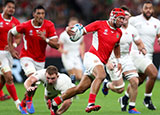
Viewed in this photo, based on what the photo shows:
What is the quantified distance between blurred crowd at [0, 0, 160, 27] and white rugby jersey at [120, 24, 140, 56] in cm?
882

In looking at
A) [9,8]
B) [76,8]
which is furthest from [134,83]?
[76,8]

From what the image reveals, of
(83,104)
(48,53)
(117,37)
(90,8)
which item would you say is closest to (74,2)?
(90,8)

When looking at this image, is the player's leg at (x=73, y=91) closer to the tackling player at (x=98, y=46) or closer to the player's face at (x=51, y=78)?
the tackling player at (x=98, y=46)

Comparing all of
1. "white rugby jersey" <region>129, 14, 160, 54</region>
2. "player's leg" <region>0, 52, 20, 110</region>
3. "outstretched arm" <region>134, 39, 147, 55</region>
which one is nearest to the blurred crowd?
"white rugby jersey" <region>129, 14, 160, 54</region>

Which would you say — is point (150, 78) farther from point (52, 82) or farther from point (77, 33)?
point (52, 82)

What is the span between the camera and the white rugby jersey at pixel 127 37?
970 centimetres

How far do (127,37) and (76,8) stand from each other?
1222cm

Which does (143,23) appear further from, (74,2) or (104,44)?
(74,2)

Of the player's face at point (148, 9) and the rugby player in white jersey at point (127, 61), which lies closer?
the rugby player in white jersey at point (127, 61)

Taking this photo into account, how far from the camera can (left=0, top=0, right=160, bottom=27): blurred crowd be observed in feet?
63.8

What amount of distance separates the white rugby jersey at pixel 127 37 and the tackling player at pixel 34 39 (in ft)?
5.15

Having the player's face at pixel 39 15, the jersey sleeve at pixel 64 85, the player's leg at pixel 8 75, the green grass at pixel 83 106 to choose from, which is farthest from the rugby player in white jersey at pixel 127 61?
the player's leg at pixel 8 75

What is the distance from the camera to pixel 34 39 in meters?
9.51

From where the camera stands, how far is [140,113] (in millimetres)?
8906
